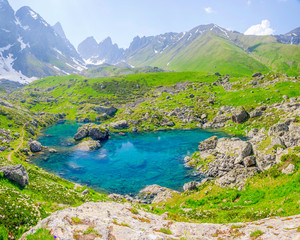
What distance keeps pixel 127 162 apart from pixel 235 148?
149 feet

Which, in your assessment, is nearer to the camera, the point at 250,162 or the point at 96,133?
the point at 250,162

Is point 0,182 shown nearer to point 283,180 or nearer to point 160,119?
point 283,180

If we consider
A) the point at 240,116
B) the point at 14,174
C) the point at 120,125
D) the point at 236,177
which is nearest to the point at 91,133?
the point at 120,125

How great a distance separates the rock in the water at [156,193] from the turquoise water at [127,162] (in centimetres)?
341

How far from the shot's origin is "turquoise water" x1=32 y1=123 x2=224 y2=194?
6216cm

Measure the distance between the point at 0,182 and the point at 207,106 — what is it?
532ft

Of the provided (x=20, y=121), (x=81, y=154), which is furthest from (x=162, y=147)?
(x=20, y=121)

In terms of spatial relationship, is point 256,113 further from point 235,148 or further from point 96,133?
point 96,133

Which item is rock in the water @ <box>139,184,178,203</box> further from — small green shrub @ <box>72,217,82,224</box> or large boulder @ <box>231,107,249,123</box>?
large boulder @ <box>231,107,249,123</box>

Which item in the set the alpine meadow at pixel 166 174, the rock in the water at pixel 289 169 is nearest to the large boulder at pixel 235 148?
the alpine meadow at pixel 166 174

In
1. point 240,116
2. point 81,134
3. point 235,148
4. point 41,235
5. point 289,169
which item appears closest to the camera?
point 41,235

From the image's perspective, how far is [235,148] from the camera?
6438 centimetres

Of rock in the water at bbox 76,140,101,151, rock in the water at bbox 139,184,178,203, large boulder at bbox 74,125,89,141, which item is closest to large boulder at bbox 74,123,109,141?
large boulder at bbox 74,125,89,141

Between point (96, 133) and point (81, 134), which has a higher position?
point (96, 133)
